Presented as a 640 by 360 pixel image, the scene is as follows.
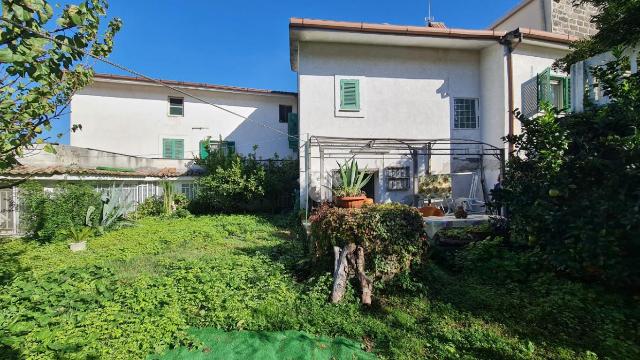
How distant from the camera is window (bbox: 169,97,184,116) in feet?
57.4

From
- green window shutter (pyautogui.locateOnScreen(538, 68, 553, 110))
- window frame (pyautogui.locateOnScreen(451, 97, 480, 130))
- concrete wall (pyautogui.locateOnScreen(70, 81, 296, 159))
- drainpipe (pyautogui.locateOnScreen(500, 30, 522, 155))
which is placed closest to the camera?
green window shutter (pyautogui.locateOnScreen(538, 68, 553, 110))

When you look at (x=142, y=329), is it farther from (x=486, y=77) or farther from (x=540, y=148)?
(x=486, y=77)

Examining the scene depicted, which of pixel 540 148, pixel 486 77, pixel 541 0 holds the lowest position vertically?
pixel 540 148

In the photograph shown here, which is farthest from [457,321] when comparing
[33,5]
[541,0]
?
[541,0]

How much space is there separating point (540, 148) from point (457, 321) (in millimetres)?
2844

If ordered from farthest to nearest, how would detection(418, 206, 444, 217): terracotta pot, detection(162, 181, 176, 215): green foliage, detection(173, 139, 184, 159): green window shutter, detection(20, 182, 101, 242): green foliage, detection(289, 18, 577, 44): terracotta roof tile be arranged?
detection(173, 139, 184, 159): green window shutter < detection(162, 181, 176, 215): green foliage < detection(289, 18, 577, 44): terracotta roof tile < detection(418, 206, 444, 217): terracotta pot < detection(20, 182, 101, 242): green foliage

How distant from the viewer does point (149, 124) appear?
1720 cm

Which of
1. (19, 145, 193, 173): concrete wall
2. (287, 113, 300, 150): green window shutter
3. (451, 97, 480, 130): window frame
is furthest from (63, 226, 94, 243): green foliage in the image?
(451, 97, 480, 130): window frame

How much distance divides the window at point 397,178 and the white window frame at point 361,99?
86.2 inches

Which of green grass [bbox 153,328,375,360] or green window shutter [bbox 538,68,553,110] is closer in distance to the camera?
green grass [bbox 153,328,375,360]

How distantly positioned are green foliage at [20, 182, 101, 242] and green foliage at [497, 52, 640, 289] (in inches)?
436

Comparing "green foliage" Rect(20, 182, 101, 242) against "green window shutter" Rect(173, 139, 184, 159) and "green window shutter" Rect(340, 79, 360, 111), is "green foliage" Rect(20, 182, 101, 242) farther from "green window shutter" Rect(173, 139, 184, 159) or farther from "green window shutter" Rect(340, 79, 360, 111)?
"green window shutter" Rect(340, 79, 360, 111)

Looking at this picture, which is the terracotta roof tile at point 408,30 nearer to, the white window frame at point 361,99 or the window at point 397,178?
the white window frame at point 361,99

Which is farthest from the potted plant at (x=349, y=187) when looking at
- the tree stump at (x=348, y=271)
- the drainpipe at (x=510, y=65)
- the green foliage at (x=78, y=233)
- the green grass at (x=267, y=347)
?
the green foliage at (x=78, y=233)
